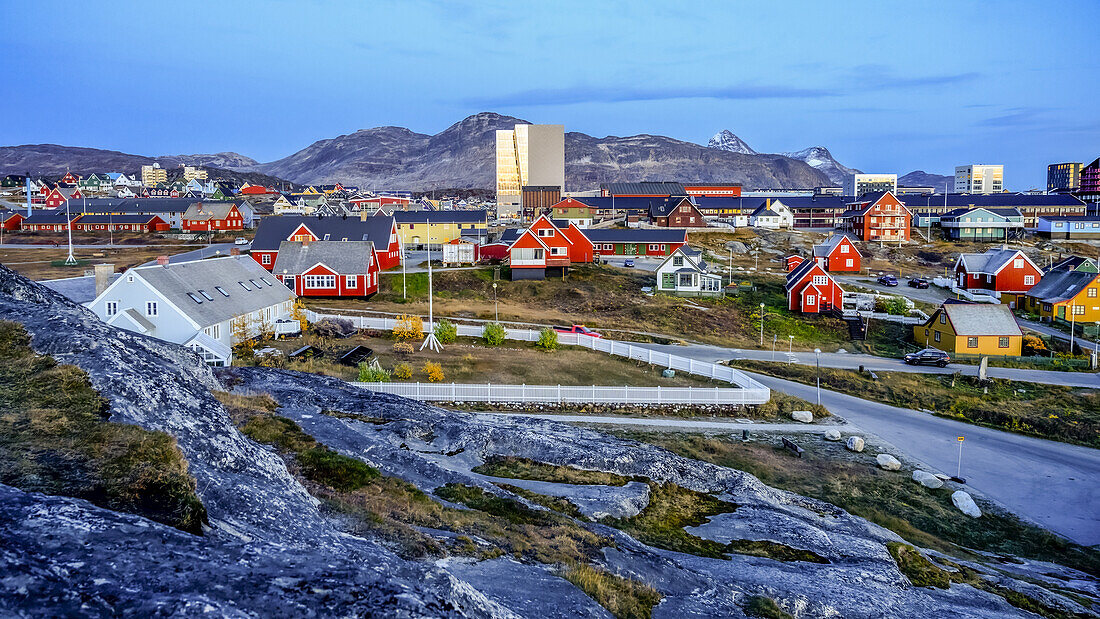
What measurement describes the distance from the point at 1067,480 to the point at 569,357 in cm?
2209

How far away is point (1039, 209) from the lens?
115 metres

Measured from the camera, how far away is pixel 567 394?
30.6 meters

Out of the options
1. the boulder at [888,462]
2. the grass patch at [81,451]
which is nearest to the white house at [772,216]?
the boulder at [888,462]

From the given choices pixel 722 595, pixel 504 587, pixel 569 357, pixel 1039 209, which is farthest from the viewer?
pixel 1039 209

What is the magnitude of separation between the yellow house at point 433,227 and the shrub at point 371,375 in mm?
51950

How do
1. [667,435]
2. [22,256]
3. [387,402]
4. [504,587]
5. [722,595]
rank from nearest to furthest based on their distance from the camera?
[504,587]
[722,595]
[387,402]
[667,435]
[22,256]

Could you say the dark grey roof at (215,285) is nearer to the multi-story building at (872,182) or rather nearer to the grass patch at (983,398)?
the grass patch at (983,398)

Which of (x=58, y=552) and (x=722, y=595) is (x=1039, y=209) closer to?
(x=722, y=595)

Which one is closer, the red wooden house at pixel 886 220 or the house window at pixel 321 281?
the house window at pixel 321 281

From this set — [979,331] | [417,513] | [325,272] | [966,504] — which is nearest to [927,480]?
[966,504]

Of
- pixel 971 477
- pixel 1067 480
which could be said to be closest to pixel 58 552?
pixel 971 477

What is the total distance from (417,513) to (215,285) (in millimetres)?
30481

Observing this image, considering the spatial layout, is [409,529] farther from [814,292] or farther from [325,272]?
[814,292]

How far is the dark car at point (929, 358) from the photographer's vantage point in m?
42.1
